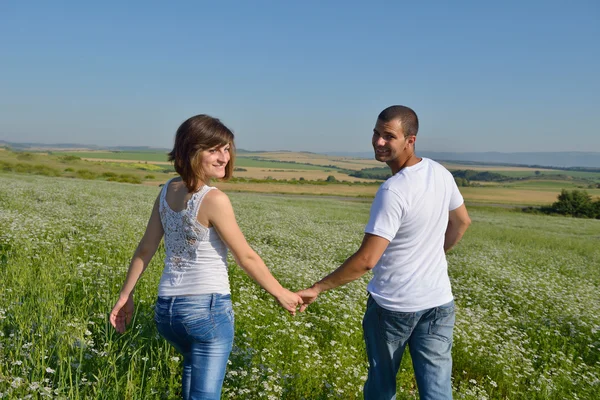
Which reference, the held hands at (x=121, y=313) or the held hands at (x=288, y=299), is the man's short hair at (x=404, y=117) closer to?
the held hands at (x=288, y=299)

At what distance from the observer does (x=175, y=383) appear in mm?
4328

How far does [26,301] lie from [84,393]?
2051 millimetres

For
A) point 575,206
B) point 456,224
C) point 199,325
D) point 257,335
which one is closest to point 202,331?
point 199,325

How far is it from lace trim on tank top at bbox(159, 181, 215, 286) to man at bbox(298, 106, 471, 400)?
3.51ft

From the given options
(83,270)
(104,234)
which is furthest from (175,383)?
(104,234)

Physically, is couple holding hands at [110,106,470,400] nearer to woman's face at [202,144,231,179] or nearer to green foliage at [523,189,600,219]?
woman's face at [202,144,231,179]

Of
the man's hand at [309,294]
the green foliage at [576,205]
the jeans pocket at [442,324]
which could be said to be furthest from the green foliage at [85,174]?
the jeans pocket at [442,324]

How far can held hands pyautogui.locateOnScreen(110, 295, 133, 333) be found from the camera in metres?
3.55

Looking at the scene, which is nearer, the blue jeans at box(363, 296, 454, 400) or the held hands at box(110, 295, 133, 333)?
the blue jeans at box(363, 296, 454, 400)

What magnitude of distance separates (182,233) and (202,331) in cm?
64

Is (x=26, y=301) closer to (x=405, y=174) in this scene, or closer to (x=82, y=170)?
(x=405, y=174)

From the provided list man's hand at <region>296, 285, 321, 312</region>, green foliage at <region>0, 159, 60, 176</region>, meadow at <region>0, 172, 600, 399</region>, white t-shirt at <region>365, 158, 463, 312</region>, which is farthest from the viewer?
green foliage at <region>0, 159, 60, 176</region>

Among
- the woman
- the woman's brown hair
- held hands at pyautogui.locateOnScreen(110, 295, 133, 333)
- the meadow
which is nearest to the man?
the woman

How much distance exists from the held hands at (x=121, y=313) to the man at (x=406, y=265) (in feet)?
5.05
